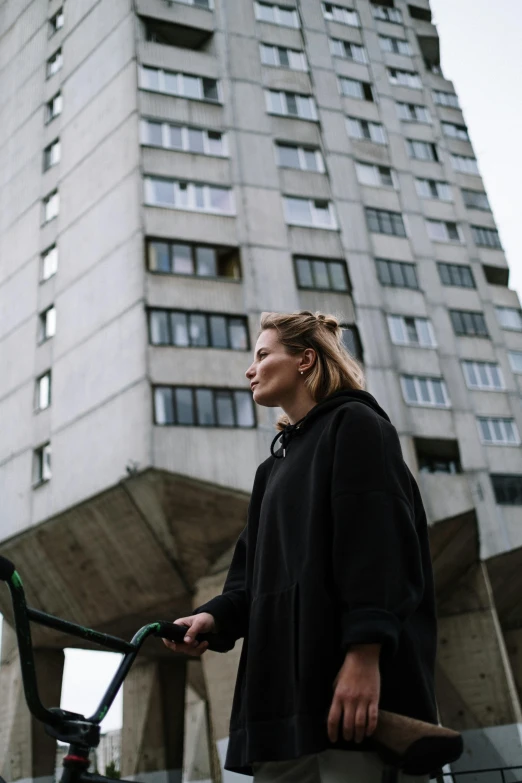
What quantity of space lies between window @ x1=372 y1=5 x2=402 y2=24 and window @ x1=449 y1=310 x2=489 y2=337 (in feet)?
56.5

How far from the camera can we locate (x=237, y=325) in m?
21.7

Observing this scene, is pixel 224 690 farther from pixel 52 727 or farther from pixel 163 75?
pixel 163 75

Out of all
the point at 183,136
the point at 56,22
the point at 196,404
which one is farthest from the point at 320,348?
the point at 56,22

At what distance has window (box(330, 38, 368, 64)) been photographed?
3153 cm

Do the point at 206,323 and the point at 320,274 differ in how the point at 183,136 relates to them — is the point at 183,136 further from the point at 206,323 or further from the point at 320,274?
the point at 206,323

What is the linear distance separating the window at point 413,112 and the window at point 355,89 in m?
1.89

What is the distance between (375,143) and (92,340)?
609 inches

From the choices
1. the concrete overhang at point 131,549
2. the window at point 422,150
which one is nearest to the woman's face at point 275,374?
the concrete overhang at point 131,549

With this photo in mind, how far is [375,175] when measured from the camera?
28.8 metres

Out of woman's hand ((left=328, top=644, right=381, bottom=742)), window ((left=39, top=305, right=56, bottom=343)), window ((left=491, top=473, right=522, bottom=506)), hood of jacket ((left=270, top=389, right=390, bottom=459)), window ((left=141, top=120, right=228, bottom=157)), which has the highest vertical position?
window ((left=141, top=120, right=228, bottom=157))

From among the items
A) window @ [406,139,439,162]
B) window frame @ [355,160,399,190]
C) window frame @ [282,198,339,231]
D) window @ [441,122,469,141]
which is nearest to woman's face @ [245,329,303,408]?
window frame @ [282,198,339,231]

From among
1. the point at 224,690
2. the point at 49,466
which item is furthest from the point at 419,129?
the point at 224,690

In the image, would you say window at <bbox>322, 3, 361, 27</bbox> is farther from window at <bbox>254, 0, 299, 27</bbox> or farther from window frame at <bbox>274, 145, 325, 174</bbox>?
window frame at <bbox>274, 145, 325, 174</bbox>

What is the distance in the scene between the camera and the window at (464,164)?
35013 mm
